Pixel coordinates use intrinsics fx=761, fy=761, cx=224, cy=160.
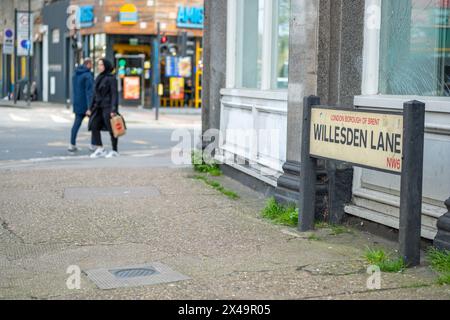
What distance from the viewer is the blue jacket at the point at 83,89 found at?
15711mm

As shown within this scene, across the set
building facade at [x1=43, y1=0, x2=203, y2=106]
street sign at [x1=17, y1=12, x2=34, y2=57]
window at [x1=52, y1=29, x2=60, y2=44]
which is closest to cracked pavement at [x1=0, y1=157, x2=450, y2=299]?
building facade at [x1=43, y1=0, x2=203, y2=106]

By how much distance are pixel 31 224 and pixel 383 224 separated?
11.9ft

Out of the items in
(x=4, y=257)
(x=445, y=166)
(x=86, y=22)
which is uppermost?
(x=86, y=22)

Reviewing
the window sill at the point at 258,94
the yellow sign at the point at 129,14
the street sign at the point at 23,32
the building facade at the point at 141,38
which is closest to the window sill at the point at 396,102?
the window sill at the point at 258,94

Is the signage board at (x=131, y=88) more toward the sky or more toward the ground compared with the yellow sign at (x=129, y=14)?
more toward the ground

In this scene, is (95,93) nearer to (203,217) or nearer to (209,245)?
(203,217)

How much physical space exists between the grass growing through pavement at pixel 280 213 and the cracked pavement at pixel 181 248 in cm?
14

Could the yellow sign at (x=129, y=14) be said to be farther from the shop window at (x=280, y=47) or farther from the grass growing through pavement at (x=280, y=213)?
the grass growing through pavement at (x=280, y=213)

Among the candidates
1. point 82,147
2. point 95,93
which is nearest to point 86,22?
point 82,147

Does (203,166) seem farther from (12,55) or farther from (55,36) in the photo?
(12,55)
